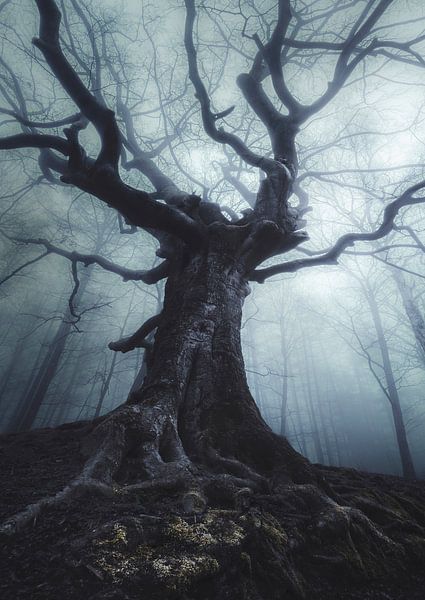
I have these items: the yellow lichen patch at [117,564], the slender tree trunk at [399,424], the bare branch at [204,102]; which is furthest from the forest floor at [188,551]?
the slender tree trunk at [399,424]

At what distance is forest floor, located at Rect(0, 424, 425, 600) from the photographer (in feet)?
2.56

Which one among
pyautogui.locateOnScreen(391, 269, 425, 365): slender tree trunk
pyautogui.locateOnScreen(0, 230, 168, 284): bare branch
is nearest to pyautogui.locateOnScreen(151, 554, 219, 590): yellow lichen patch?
pyautogui.locateOnScreen(0, 230, 168, 284): bare branch

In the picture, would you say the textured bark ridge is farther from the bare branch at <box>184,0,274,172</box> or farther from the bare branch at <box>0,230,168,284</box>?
the bare branch at <box>184,0,274,172</box>

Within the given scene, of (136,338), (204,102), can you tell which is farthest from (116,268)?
(204,102)

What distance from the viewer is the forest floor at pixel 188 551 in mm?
780

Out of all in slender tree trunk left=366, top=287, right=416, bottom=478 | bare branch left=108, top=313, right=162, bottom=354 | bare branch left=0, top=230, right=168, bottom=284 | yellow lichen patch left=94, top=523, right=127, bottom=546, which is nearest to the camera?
yellow lichen patch left=94, top=523, right=127, bottom=546

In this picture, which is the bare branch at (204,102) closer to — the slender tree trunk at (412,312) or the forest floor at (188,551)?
the forest floor at (188,551)

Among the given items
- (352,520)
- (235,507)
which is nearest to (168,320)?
(235,507)

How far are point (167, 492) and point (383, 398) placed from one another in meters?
36.3

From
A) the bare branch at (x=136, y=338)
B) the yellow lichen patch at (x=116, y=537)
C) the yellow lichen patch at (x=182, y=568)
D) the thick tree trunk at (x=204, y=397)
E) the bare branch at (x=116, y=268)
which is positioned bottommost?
the yellow lichen patch at (x=182, y=568)

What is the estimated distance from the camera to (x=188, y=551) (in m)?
0.92

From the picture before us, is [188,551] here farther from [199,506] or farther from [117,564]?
[199,506]

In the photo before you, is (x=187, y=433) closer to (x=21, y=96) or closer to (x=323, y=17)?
(x=21, y=96)

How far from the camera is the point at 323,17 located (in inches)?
193
